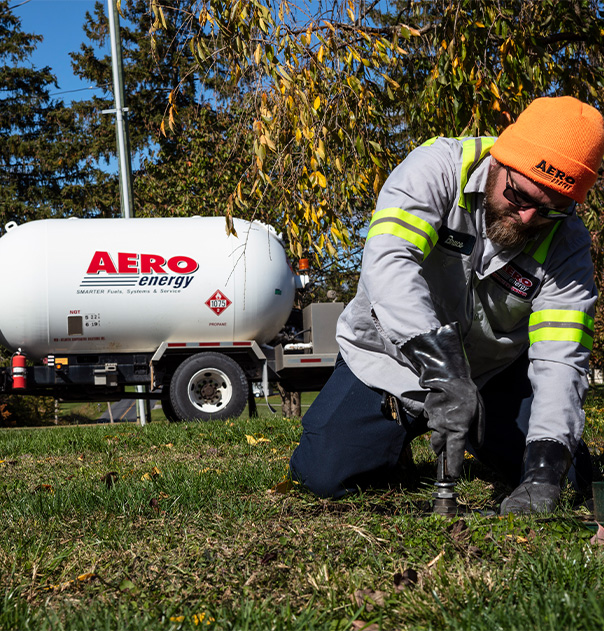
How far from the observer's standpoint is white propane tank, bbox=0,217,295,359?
362 inches

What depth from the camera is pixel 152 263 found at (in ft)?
30.7

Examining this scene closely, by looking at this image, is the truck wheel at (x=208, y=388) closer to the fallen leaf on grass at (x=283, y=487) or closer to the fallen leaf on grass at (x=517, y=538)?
the fallen leaf on grass at (x=283, y=487)

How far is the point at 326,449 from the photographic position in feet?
10.2

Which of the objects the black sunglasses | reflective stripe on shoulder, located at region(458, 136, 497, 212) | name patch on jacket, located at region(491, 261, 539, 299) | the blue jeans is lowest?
the blue jeans

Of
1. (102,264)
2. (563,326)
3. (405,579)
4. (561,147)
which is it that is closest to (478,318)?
(563,326)

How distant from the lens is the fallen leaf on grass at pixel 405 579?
185cm

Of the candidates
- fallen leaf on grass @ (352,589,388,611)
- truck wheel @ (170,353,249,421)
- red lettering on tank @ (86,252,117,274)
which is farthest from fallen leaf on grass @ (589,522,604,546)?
red lettering on tank @ (86,252,117,274)

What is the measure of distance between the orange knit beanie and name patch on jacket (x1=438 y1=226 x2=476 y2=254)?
34 cm

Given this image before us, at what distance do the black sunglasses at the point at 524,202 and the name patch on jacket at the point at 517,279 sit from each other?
0.31m

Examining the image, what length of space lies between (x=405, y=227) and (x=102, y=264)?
284 inches

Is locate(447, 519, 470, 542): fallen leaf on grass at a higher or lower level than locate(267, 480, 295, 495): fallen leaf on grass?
higher

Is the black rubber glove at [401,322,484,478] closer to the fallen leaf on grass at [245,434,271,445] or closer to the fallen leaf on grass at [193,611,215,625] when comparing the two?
the fallen leaf on grass at [193,611,215,625]

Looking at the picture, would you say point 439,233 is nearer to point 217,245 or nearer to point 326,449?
point 326,449

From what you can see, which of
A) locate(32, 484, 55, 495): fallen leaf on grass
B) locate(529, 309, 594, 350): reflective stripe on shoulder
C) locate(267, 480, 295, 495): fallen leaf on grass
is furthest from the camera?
locate(32, 484, 55, 495): fallen leaf on grass
